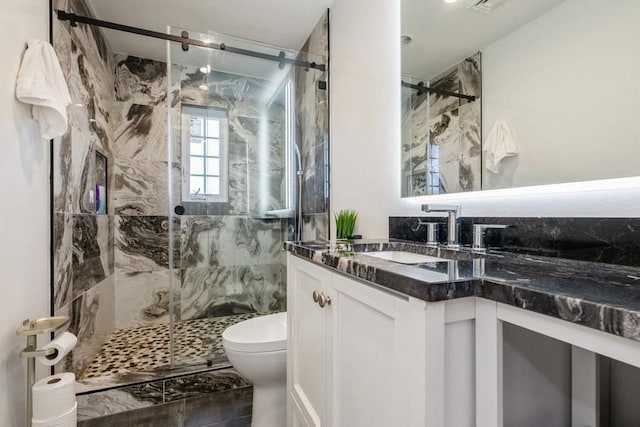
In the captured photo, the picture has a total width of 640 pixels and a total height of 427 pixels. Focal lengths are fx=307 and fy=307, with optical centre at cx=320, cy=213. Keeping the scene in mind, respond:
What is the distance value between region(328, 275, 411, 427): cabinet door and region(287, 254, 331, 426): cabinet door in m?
0.07

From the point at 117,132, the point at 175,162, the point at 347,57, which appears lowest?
the point at 175,162

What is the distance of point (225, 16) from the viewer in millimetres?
2182

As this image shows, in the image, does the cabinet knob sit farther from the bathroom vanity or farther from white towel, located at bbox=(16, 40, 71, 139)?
white towel, located at bbox=(16, 40, 71, 139)

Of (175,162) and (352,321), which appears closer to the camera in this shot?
(352,321)

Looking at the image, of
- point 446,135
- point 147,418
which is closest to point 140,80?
point 147,418

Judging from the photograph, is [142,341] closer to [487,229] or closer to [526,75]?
[487,229]

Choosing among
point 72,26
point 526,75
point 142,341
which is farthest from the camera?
point 142,341

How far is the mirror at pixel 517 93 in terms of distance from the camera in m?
0.75

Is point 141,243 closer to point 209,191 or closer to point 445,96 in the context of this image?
point 209,191

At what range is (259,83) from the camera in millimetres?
2314

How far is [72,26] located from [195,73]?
2.79 ft

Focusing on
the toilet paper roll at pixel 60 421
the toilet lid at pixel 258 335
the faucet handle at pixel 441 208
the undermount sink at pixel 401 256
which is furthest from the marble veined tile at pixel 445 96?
the toilet paper roll at pixel 60 421

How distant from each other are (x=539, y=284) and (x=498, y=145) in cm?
67

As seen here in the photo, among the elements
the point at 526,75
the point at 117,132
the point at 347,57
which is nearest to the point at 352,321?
the point at 526,75
